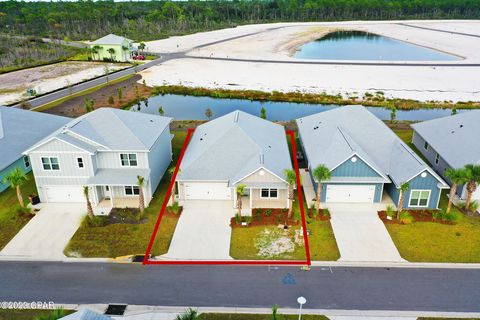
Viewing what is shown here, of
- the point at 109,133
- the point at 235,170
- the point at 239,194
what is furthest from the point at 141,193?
the point at 235,170

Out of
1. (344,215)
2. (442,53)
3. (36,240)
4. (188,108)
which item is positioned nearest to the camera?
(36,240)

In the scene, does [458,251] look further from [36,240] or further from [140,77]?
[140,77]

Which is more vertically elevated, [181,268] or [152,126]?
[152,126]

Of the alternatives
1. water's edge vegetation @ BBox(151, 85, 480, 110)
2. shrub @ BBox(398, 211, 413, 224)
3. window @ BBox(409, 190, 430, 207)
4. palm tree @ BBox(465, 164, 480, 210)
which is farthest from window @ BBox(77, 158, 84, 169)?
water's edge vegetation @ BBox(151, 85, 480, 110)

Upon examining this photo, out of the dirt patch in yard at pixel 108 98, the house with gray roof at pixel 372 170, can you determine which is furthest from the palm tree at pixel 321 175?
the dirt patch in yard at pixel 108 98

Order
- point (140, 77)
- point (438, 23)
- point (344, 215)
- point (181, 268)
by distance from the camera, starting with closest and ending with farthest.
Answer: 1. point (181, 268)
2. point (344, 215)
3. point (140, 77)
4. point (438, 23)

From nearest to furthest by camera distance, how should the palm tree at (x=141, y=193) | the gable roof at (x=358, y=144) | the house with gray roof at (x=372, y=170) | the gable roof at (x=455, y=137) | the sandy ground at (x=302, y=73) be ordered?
the palm tree at (x=141, y=193)
the house with gray roof at (x=372, y=170)
the gable roof at (x=358, y=144)
the gable roof at (x=455, y=137)
the sandy ground at (x=302, y=73)

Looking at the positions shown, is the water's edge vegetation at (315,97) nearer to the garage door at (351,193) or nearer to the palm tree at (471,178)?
the palm tree at (471,178)

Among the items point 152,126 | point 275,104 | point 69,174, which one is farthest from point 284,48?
point 69,174

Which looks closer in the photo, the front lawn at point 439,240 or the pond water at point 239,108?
the front lawn at point 439,240
